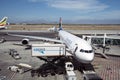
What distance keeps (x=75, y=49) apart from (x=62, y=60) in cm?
643

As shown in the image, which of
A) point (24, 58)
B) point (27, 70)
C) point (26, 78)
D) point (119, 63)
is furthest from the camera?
point (24, 58)

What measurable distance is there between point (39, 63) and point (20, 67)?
4.14 metres

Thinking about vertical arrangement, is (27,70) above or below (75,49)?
below

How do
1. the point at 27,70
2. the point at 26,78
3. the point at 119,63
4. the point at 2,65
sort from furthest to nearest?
1. the point at 119,63
2. the point at 2,65
3. the point at 27,70
4. the point at 26,78

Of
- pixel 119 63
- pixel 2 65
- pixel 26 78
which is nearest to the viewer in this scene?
pixel 26 78

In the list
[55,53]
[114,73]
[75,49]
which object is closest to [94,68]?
[114,73]

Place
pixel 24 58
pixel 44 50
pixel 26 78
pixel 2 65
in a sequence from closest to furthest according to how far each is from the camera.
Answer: pixel 26 78
pixel 44 50
pixel 2 65
pixel 24 58

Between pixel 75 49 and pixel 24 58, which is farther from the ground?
pixel 75 49

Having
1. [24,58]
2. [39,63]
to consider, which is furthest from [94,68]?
[24,58]

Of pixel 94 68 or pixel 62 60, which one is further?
pixel 62 60

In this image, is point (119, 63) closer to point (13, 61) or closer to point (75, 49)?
point (75, 49)

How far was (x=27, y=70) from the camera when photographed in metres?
26.9

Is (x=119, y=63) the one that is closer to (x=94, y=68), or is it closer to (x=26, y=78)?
(x=94, y=68)

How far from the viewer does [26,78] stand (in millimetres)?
23312
